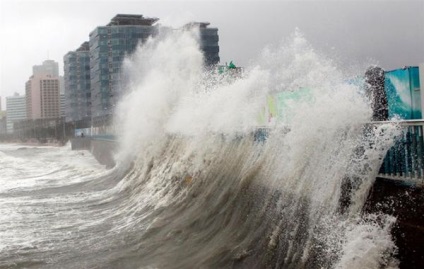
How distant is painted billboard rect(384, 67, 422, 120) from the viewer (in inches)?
271

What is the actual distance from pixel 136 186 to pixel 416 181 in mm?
11559

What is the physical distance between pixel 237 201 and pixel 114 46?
8218cm

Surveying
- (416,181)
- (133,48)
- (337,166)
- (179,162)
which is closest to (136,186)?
(179,162)

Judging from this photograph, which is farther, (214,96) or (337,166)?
(214,96)

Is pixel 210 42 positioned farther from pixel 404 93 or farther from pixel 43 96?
pixel 43 96

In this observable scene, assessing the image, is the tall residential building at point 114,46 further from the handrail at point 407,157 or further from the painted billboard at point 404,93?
the handrail at point 407,157

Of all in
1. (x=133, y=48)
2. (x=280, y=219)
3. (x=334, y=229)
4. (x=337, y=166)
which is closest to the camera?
(x=334, y=229)

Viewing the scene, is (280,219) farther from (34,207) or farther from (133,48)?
(133,48)

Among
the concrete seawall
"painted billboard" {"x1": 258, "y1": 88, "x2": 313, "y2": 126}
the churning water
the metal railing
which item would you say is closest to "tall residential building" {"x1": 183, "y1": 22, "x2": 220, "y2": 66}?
the concrete seawall

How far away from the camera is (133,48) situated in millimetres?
85625

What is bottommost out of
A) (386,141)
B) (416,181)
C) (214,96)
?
(416,181)

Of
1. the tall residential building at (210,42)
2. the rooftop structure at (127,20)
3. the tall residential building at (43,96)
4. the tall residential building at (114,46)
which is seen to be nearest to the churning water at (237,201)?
the tall residential building at (210,42)

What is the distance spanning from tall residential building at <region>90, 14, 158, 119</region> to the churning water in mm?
72003

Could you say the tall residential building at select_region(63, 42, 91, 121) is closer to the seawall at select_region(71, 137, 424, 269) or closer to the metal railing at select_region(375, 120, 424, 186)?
the metal railing at select_region(375, 120, 424, 186)
